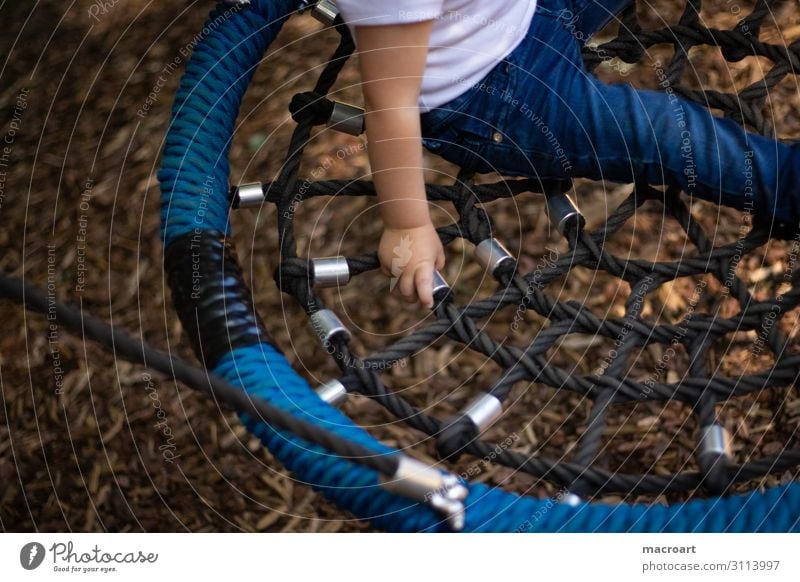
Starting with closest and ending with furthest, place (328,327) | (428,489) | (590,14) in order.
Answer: (428,489) < (328,327) < (590,14)

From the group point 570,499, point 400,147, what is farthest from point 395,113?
point 570,499

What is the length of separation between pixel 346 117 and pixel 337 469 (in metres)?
0.24

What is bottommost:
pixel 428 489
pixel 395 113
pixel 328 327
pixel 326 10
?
pixel 428 489

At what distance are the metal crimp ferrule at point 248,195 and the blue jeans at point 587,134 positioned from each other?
0.38 ft

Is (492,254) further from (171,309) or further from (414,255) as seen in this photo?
(171,309)

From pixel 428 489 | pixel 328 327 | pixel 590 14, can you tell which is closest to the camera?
pixel 428 489

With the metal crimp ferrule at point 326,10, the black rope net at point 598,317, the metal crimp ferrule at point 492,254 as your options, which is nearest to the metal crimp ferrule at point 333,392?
the black rope net at point 598,317

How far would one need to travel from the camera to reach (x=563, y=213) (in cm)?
60

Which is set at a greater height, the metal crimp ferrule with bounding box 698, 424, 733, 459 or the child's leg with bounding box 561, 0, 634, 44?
the child's leg with bounding box 561, 0, 634, 44

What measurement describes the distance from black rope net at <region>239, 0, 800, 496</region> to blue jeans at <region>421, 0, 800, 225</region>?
15mm

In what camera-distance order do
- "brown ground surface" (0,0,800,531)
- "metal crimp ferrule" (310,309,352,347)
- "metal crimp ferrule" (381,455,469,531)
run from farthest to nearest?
"brown ground surface" (0,0,800,531) → "metal crimp ferrule" (310,309,352,347) → "metal crimp ferrule" (381,455,469,531)

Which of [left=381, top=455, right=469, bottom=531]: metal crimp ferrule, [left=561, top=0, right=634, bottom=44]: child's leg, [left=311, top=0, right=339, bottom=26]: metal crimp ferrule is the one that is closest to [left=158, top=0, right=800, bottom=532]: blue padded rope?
[left=381, top=455, right=469, bottom=531]: metal crimp ferrule

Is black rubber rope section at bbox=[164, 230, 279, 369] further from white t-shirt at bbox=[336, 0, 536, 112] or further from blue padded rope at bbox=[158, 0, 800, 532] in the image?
white t-shirt at bbox=[336, 0, 536, 112]

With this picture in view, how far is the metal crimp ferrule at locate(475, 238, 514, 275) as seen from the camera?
0.57 m
